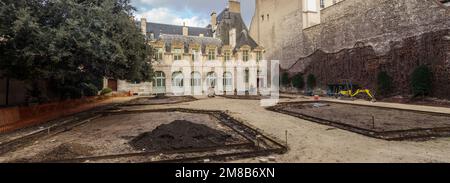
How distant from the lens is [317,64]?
26297 millimetres

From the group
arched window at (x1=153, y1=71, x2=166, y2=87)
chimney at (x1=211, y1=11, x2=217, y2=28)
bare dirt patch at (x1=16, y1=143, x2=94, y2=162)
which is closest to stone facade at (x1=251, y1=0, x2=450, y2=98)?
chimney at (x1=211, y1=11, x2=217, y2=28)

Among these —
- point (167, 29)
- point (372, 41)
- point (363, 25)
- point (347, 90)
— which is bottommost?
point (347, 90)

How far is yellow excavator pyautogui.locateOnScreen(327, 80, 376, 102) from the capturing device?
19141 millimetres

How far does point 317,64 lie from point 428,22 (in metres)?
11.4

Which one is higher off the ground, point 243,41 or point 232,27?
point 232,27

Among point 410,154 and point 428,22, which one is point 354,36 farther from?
point 410,154

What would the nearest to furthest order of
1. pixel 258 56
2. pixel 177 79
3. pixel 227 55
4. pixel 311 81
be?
pixel 311 81
pixel 177 79
pixel 227 55
pixel 258 56

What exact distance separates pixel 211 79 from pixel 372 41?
18490mm

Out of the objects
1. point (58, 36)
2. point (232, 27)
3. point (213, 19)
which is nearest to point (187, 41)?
point (213, 19)

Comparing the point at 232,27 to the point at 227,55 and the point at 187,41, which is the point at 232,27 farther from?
the point at 187,41

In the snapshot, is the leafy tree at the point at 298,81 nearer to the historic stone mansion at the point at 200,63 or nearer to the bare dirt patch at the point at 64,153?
the historic stone mansion at the point at 200,63

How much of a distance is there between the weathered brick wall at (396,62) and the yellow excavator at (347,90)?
0.51 m

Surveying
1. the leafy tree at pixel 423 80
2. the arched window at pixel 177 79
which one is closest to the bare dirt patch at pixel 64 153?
the leafy tree at pixel 423 80

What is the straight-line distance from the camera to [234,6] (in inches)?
1526
